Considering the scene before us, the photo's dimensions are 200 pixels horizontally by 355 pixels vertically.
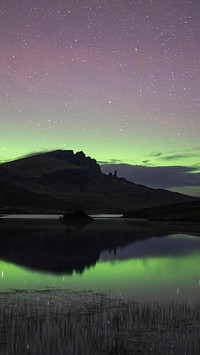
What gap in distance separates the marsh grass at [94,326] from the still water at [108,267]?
3.66 m

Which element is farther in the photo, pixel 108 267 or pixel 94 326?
pixel 108 267

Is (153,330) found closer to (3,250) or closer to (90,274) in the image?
(90,274)

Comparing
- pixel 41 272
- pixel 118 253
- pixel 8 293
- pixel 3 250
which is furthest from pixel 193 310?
pixel 3 250

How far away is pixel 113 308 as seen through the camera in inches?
995

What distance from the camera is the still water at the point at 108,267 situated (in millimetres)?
32719

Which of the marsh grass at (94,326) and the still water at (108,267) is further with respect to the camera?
the still water at (108,267)

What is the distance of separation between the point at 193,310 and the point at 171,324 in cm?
396

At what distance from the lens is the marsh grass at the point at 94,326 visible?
17734 millimetres

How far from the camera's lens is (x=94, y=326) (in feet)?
69.1

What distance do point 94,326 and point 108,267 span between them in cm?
2460

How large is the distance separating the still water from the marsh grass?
366 centimetres

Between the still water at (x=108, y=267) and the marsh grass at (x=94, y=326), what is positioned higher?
the marsh grass at (x=94, y=326)

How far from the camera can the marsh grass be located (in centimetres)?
1773

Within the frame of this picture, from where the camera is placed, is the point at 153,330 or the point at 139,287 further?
the point at 139,287
